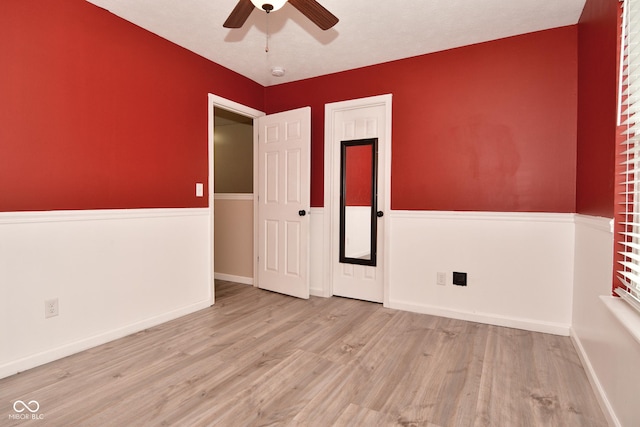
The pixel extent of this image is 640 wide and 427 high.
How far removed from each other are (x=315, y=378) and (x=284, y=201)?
214 centimetres

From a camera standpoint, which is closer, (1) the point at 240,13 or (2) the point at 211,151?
(1) the point at 240,13

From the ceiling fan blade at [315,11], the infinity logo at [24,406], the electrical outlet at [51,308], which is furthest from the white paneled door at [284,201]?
the infinity logo at [24,406]

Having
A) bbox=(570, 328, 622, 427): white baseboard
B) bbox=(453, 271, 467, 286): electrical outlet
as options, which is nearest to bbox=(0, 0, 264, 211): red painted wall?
bbox=(453, 271, 467, 286): electrical outlet

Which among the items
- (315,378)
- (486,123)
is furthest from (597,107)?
(315,378)

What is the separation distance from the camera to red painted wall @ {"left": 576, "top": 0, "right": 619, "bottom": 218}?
1823 mm

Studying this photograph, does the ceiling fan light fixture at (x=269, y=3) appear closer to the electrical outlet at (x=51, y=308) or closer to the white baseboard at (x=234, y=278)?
the electrical outlet at (x=51, y=308)

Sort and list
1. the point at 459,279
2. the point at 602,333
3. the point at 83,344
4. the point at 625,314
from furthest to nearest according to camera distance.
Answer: the point at 459,279
the point at 83,344
the point at 602,333
the point at 625,314

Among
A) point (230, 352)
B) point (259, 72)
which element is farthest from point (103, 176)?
point (259, 72)

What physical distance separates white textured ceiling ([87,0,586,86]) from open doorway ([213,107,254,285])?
1.04 m

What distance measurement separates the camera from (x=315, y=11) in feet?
6.47

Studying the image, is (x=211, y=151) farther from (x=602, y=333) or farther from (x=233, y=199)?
(x=602, y=333)

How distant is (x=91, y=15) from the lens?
244cm

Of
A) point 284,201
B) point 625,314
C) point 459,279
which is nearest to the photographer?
point 625,314

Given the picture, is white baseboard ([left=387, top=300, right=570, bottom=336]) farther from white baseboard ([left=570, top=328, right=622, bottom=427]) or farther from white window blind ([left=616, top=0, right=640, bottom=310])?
white window blind ([left=616, top=0, right=640, bottom=310])
